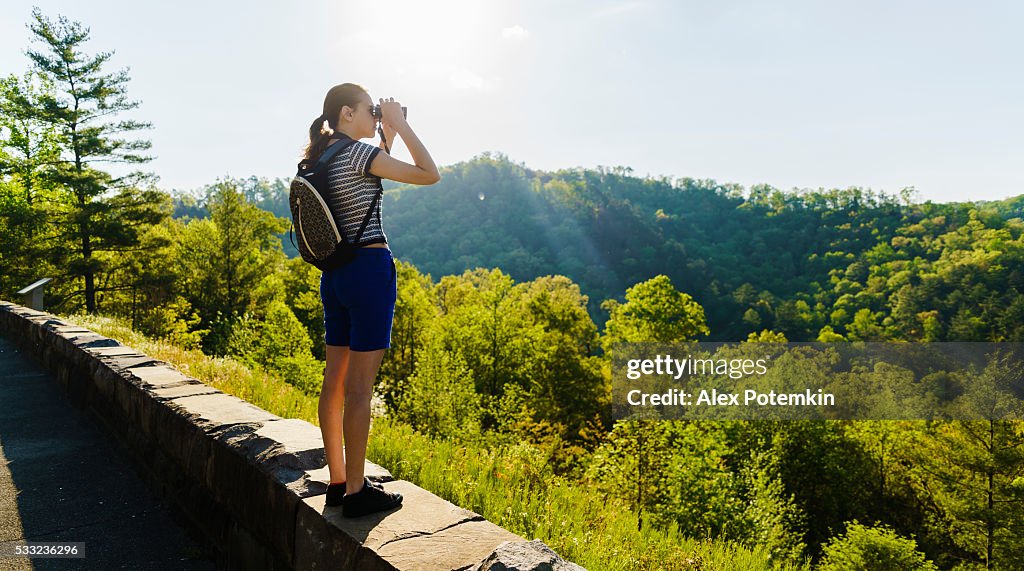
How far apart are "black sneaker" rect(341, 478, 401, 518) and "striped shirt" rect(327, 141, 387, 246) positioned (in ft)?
3.27

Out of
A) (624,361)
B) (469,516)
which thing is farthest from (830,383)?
(469,516)

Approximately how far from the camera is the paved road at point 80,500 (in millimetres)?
2986

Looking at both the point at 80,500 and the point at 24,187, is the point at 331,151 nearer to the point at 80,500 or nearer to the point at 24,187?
the point at 80,500

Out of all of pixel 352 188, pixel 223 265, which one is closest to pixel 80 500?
pixel 352 188

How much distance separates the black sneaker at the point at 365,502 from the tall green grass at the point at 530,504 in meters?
1.42

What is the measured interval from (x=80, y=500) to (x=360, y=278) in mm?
2692

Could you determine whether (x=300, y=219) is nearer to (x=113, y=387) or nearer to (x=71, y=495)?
(x=71, y=495)

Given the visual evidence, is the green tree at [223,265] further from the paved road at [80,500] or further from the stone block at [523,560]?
the stone block at [523,560]

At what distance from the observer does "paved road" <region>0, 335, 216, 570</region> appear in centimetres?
299

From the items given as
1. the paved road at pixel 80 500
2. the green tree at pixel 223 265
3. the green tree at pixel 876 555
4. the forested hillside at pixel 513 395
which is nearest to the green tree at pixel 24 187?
the forested hillside at pixel 513 395

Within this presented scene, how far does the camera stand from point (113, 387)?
4746mm

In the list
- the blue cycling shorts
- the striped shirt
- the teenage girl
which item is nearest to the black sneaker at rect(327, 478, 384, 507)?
the teenage girl

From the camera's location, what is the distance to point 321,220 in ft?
7.75

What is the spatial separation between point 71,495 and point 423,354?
2434 cm
